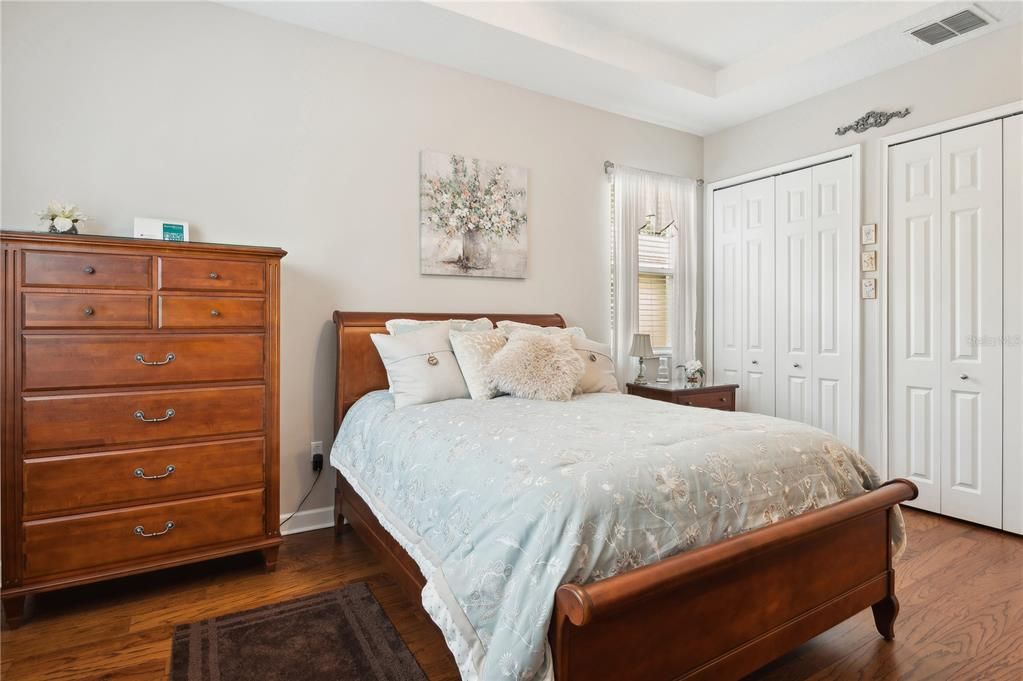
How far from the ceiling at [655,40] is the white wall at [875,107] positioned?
0.08 m

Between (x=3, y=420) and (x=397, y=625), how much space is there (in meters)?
1.59

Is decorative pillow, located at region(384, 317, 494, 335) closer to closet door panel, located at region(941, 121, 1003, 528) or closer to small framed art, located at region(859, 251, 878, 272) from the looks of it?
small framed art, located at region(859, 251, 878, 272)

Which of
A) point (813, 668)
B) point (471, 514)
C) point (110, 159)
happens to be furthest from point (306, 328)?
point (813, 668)

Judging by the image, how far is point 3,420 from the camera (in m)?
1.95

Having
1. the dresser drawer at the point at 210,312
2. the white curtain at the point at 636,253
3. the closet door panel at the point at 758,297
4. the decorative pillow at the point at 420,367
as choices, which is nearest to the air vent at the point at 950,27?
the closet door panel at the point at 758,297

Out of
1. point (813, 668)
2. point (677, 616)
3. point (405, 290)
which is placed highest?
point (405, 290)

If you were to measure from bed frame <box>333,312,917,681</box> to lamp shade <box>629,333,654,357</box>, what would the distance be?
2.12 metres

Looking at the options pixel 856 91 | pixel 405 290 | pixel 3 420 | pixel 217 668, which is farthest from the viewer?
pixel 856 91

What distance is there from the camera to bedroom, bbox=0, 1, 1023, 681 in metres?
1.71

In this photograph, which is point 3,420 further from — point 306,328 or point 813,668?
point 813,668

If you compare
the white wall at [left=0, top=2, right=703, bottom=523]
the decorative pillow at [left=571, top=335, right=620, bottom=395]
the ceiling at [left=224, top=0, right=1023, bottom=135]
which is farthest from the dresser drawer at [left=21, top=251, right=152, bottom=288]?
the decorative pillow at [left=571, top=335, right=620, bottom=395]

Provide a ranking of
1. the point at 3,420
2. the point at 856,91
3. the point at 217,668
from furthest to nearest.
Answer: the point at 856,91, the point at 3,420, the point at 217,668

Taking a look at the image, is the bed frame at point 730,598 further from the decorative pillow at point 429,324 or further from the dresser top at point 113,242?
the dresser top at point 113,242

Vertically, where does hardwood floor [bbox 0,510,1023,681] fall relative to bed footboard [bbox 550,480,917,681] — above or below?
below
